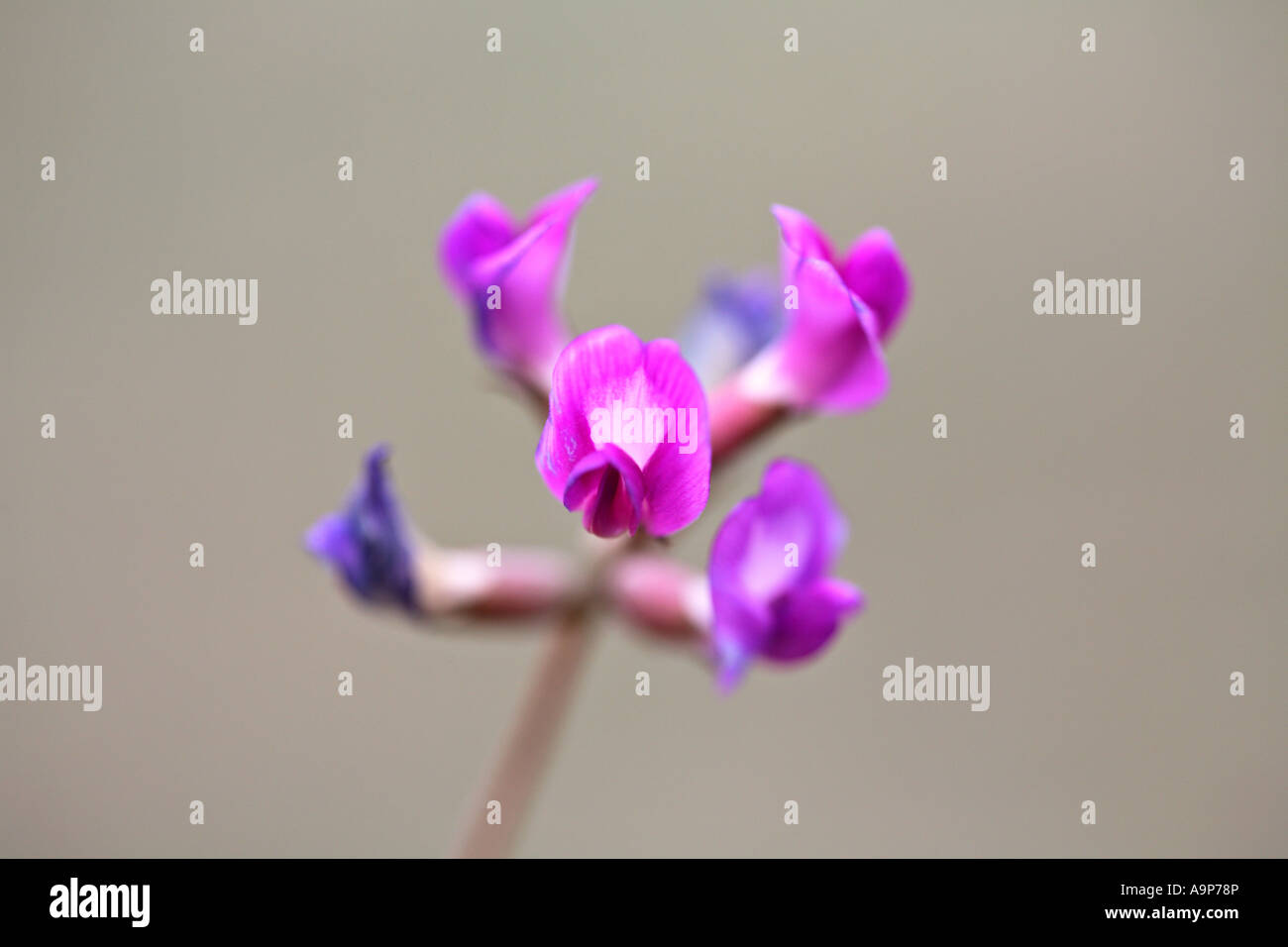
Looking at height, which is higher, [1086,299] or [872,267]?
[1086,299]

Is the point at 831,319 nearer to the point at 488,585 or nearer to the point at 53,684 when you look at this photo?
the point at 488,585

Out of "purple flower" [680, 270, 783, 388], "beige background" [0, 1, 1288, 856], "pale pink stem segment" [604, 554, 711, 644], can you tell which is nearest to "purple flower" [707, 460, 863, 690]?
"pale pink stem segment" [604, 554, 711, 644]

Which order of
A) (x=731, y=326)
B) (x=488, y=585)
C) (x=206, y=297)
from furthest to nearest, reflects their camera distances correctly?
(x=206, y=297)
(x=731, y=326)
(x=488, y=585)

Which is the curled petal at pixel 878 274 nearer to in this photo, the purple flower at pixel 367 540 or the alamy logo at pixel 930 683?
the purple flower at pixel 367 540

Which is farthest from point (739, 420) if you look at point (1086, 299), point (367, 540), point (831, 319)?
point (1086, 299)

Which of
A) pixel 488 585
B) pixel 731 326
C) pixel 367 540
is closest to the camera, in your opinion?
pixel 367 540

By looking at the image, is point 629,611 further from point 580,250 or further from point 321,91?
point 321,91

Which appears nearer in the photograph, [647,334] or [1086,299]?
[647,334]

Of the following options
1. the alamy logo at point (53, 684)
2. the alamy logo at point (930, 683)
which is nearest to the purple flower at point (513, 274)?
the alamy logo at point (930, 683)
